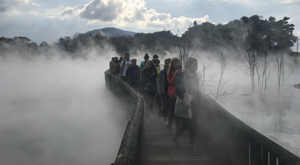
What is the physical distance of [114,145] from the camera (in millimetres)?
10883

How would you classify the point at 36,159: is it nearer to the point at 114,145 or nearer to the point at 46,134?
the point at 46,134

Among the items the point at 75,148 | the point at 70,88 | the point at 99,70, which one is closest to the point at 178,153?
the point at 75,148

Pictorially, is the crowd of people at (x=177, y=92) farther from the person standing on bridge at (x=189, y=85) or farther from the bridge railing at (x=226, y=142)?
the bridge railing at (x=226, y=142)

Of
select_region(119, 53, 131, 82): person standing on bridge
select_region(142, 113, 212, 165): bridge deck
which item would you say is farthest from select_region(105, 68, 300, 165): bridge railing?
select_region(119, 53, 131, 82): person standing on bridge

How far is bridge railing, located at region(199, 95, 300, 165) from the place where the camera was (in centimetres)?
305

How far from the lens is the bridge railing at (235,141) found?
3047mm

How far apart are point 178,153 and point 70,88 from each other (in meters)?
29.1

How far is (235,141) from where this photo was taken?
394 cm

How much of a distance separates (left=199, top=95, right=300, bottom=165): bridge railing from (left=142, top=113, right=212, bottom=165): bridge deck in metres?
0.30

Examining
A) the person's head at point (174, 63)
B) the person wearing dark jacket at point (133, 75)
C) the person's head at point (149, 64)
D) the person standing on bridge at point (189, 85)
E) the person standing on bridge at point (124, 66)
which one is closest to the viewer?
the person standing on bridge at point (189, 85)

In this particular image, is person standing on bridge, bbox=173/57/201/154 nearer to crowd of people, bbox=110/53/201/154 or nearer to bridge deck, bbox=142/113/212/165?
crowd of people, bbox=110/53/201/154

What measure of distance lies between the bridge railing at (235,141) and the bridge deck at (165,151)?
0.99ft

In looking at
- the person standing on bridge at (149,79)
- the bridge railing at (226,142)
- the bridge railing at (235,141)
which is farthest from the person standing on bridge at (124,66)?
the bridge railing at (235,141)

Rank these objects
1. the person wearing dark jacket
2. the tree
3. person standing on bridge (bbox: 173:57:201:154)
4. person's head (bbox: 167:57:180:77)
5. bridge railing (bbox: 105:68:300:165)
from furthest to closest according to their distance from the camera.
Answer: the tree
the person wearing dark jacket
person's head (bbox: 167:57:180:77)
person standing on bridge (bbox: 173:57:201:154)
bridge railing (bbox: 105:68:300:165)
